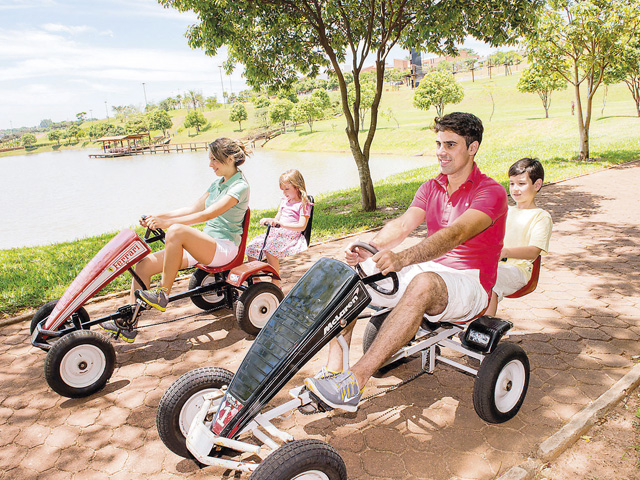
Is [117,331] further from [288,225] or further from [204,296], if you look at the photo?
[288,225]

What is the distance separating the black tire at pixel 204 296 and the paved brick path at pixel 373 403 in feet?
0.47

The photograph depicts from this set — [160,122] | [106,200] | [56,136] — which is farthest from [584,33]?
[56,136]

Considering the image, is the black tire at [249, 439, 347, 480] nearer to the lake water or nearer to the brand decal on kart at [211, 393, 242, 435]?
the brand decal on kart at [211, 393, 242, 435]

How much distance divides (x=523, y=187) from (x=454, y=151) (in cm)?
105

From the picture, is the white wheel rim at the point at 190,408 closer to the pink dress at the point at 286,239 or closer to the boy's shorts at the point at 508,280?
the boy's shorts at the point at 508,280

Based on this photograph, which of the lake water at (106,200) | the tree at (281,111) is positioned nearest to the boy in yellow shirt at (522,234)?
the lake water at (106,200)

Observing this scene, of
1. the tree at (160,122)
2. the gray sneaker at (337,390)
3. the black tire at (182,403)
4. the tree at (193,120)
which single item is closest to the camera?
the gray sneaker at (337,390)

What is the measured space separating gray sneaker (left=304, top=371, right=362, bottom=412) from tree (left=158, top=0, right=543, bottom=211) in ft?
23.1

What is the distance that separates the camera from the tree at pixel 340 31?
802cm

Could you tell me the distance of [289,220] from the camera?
4.70 m

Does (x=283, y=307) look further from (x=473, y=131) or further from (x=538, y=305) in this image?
(x=538, y=305)

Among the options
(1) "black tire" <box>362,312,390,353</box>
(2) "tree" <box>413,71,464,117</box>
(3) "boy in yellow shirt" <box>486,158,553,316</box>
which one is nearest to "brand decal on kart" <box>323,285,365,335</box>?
(1) "black tire" <box>362,312,390,353</box>

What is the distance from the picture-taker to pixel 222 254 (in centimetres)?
398

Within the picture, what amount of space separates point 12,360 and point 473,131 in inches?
165
